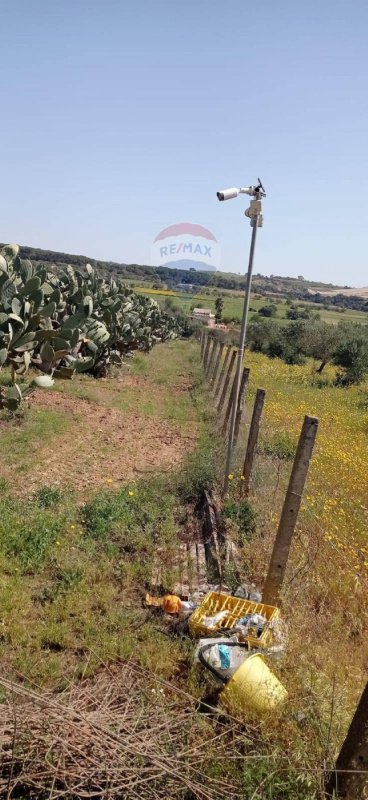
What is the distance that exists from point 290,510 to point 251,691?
1.28 meters

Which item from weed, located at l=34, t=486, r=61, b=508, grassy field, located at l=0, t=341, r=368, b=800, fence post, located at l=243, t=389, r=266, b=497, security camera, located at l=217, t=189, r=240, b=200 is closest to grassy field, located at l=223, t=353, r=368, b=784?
grassy field, located at l=0, t=341, r=368, b=800

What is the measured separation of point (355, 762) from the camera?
2199mm

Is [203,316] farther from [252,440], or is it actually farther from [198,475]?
[252,440]

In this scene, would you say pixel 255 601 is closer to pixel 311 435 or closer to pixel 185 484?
pixel 311 435

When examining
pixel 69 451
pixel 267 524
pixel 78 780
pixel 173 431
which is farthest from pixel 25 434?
pixel 78 780

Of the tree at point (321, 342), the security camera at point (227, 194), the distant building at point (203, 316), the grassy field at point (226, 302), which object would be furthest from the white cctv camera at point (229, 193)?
the distant building at point (203, 316)

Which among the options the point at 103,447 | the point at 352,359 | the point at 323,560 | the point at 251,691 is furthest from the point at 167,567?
the point at 352,359

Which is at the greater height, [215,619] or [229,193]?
[229,193]

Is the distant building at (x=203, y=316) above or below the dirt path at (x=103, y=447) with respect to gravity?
above

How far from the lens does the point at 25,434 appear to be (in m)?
8.49

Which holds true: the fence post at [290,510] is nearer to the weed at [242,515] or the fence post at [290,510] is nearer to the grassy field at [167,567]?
the grassy field at [167,567]

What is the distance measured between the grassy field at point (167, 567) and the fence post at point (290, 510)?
14cm

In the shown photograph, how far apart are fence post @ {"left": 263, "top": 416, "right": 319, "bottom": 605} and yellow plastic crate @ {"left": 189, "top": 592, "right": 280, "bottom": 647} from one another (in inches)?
6.9

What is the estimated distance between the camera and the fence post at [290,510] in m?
3.69
